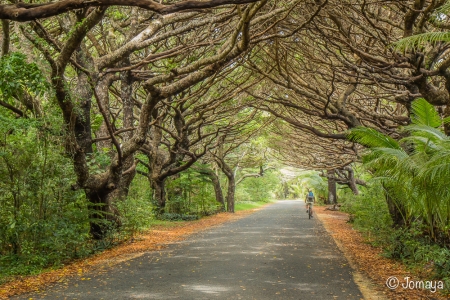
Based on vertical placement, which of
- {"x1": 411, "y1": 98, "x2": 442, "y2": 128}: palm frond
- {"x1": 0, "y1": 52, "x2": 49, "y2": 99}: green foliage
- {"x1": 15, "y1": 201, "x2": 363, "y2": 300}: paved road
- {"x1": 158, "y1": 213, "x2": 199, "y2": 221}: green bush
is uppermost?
{"x1": 0, "y1": 52, "x2": 49, "y2": 99}: green foliage

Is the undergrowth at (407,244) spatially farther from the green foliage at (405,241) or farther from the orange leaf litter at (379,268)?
the orange leaf litter at (379,268)

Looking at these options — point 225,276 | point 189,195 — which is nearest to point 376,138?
point 225,276

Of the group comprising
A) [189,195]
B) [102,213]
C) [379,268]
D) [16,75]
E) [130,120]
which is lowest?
[379,268]

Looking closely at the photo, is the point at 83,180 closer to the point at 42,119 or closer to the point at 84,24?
the point at 42,119

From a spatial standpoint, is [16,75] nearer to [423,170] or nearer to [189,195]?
[423,170]

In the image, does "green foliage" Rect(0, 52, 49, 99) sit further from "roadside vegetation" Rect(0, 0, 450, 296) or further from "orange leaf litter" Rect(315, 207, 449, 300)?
"orange leaf litter" Rect(315, 207, 449, 300)

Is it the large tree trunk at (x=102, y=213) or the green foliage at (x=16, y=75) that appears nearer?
the green foliage at (x=16, y=75)

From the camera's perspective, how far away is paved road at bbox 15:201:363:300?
629 centimetres

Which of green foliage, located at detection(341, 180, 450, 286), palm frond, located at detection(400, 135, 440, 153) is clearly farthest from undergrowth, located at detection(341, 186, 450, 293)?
palm frond, located at detection(400, 135, 440, 153)

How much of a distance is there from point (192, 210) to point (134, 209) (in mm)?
12429

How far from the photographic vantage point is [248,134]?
27547 mm

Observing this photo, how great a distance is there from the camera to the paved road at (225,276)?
629 centimetres

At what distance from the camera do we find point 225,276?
7.62m

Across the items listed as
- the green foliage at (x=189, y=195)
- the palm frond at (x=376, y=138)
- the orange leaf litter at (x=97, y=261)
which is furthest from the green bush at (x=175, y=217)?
the palm frond at (x=376, y=138)
